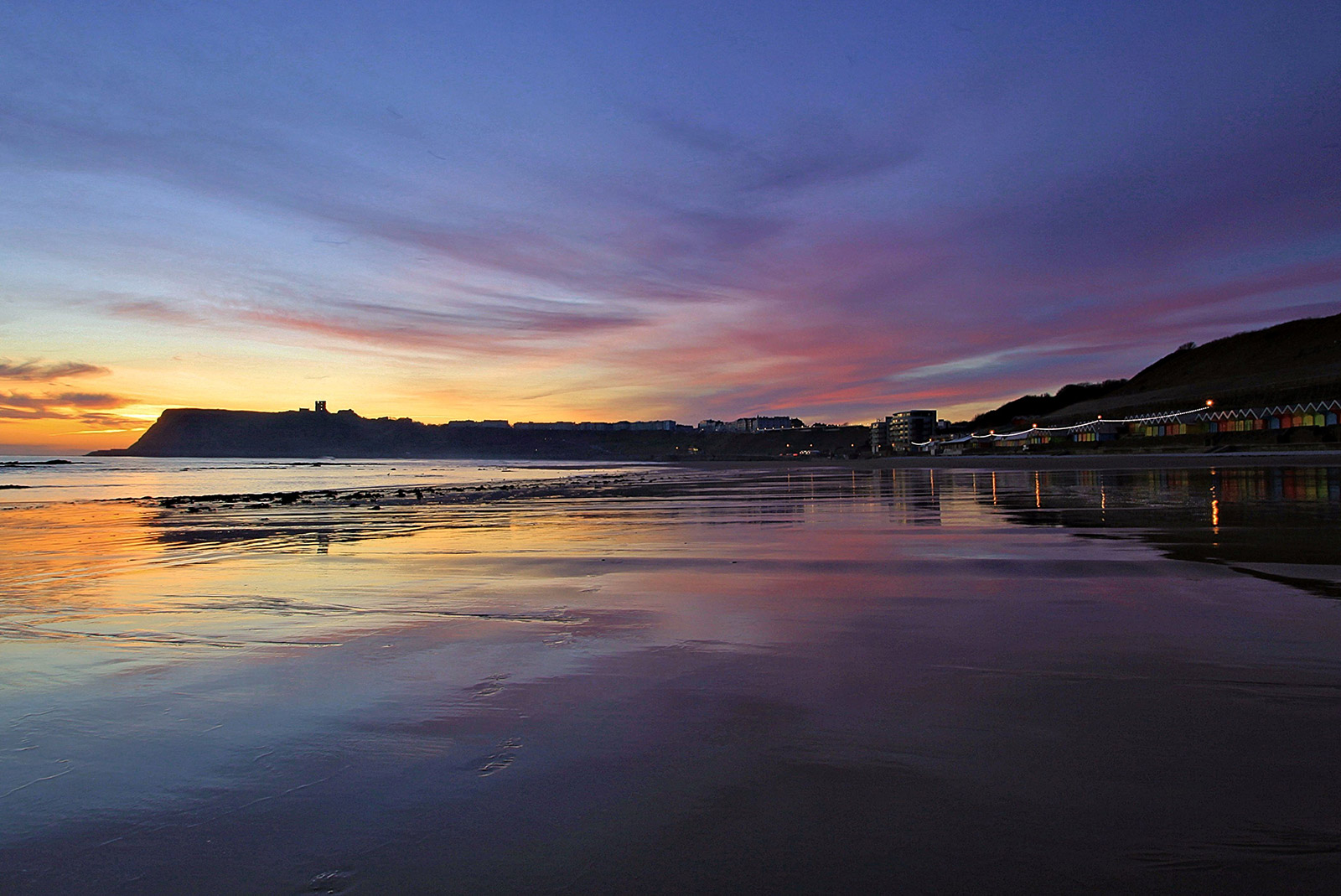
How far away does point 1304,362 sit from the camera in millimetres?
146500

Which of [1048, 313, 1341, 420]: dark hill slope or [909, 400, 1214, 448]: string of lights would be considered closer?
[1048, 313, 1341, 420]: dark hill slope

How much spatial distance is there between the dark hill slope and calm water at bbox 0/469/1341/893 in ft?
253

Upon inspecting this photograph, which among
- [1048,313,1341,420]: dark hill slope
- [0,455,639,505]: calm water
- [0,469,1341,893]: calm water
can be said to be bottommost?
[0,469,1341,893]: calm water

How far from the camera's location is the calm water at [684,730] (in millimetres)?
2721

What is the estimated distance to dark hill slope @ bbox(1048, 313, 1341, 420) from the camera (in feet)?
233

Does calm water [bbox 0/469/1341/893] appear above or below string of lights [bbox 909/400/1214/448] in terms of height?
below

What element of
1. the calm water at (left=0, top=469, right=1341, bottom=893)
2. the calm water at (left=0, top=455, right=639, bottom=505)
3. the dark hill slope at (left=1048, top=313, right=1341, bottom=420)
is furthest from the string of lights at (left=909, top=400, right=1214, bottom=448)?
the calm water at (left=0, top=469, right=1341, bottom=893)

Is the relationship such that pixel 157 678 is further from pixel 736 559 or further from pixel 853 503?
pixel 853 503

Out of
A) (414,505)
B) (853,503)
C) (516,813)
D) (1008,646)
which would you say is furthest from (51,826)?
(414,505)

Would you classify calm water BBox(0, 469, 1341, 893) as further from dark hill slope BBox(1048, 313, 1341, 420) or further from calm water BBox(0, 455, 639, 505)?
dark hill slope BBox(1048, 313, 1341, 420)

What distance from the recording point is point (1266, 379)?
118 meters

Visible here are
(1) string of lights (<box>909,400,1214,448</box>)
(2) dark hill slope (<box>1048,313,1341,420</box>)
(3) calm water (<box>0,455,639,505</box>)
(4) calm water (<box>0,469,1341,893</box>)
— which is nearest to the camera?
(4) calm water (<box>0,469,1341,893</box>)

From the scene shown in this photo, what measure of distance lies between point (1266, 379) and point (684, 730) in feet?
490

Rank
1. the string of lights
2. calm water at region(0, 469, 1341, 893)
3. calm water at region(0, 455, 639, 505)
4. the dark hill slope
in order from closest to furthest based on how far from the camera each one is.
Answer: calm water at region(0, 469, 1341, 893), calm water at region(0, 455, 639, 505), the dark hill slope, the string of lights
